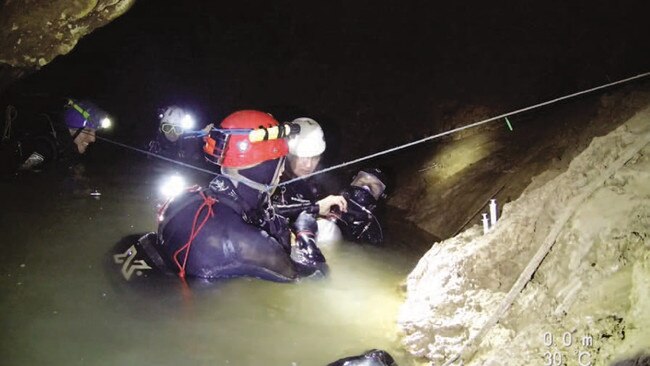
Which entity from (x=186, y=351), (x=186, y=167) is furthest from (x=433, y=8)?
(x=186, y=351)

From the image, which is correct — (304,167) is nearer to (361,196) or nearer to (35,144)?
(361,196)

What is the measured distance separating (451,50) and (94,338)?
8931 millimetres

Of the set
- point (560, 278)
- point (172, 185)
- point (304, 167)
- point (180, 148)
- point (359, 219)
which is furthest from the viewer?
point (180, 148)

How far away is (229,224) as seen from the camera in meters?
3.92

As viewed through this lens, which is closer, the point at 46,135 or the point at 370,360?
the point at 370,360

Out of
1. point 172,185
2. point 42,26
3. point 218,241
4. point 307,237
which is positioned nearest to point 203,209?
point 218,241

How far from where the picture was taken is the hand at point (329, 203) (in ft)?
16.7

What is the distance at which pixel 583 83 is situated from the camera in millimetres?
7660

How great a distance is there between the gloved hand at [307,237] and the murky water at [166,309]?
26 centimetres

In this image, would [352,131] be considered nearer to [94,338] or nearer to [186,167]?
[186,167]

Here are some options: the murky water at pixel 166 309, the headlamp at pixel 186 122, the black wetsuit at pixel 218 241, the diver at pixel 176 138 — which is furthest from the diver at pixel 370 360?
the headlamp at pixel 186 122

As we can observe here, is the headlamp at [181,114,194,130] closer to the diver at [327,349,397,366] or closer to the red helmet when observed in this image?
the red helmet

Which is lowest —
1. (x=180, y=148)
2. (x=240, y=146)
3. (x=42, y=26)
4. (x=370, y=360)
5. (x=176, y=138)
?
(x=180, y=148)

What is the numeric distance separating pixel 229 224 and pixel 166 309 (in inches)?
31.9
